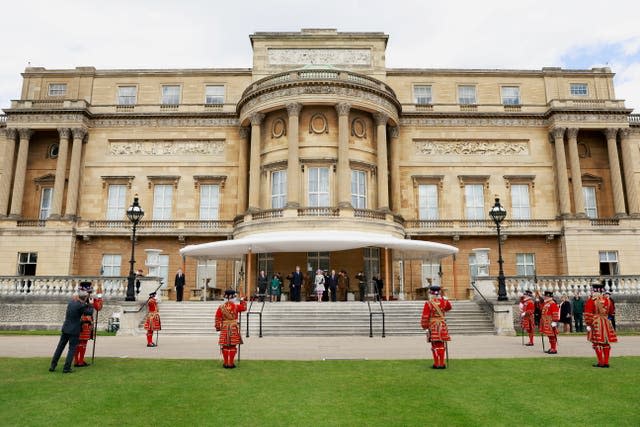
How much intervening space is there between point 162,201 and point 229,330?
22.8m

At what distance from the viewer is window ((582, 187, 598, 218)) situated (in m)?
31.9

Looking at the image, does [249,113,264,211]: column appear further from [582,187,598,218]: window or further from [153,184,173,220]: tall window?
[582,187,598,218]: window

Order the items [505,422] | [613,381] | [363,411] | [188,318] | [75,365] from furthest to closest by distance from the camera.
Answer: [188,318]
[75,365]
[613,381]
[363,411]
[505,422]

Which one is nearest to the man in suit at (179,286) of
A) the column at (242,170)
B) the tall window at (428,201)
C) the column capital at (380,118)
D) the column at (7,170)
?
the column at (242,170)

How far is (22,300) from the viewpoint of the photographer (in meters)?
20.6

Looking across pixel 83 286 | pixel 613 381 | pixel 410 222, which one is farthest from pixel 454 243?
pixel 83 286

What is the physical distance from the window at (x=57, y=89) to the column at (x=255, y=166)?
15254 millimetres

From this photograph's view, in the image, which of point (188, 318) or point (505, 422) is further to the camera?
point (188, 318)

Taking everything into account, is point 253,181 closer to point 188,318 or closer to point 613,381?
point 188,318

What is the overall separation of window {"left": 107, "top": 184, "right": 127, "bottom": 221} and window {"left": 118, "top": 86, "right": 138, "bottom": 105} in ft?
21.1

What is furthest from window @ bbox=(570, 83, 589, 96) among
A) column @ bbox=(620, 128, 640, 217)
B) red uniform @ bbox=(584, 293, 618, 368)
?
red uniform @ bbox=(584, 293, 618, 368)

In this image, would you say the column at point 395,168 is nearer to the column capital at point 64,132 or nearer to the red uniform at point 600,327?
the red uniform at point 600,327

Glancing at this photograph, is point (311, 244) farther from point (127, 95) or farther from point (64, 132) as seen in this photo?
point (127, 95)

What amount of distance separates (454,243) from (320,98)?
12244mm
